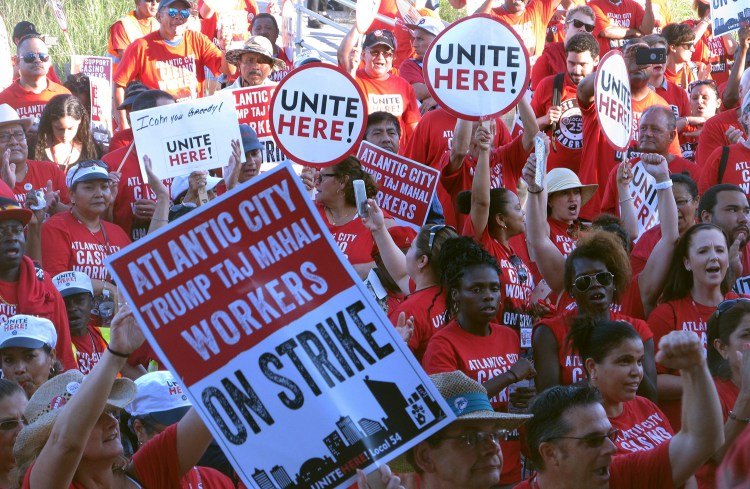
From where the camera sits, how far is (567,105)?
958cm

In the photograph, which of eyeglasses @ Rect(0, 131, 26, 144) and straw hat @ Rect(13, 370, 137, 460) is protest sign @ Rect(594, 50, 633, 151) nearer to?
eyeglasses @ Rect(0, 131, 26, 144)

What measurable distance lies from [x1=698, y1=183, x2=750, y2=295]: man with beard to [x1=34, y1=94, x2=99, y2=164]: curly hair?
4.48m

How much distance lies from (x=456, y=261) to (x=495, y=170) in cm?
239

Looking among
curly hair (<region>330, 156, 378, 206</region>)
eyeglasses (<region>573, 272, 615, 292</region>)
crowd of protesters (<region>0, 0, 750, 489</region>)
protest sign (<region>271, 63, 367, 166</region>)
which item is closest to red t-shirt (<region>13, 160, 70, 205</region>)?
crowd of protesters (<region>0, 0, 750, 489</region>)

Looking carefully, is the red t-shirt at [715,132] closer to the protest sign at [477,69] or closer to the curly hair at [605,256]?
the protest sign at [477,69]

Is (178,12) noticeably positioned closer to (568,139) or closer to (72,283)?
(568,139)

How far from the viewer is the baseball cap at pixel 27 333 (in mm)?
6406

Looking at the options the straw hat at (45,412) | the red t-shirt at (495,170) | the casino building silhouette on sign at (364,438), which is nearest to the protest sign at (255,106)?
the red t-shirt at (495,170)

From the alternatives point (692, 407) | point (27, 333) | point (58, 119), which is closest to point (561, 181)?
point (27, 333)

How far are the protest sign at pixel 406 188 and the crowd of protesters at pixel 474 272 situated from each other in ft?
0.32

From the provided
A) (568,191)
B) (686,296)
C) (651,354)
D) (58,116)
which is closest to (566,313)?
(651,354)

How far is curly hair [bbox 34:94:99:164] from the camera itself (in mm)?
9594

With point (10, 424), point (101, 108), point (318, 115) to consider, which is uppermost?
point (318, 115)

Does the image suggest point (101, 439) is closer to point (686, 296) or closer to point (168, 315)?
point (168, 315)
